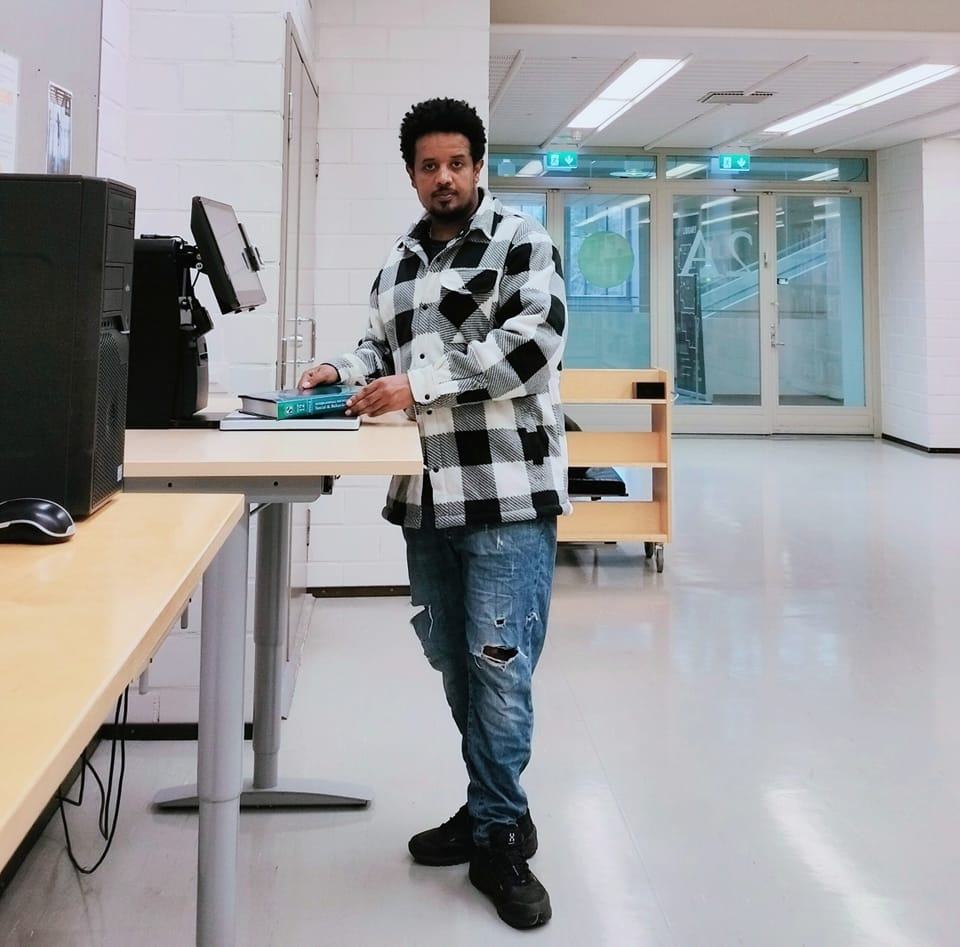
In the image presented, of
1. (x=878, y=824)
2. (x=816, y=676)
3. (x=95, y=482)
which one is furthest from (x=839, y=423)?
(x=95, y=482)

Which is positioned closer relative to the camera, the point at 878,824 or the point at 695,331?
the point at 878,824

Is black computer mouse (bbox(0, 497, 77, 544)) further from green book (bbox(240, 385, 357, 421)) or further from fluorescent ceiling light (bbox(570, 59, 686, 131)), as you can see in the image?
fluorescent ceiling light (bbox(570, 59, 686, 131))

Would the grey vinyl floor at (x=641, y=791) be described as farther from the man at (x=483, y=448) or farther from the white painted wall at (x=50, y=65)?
the white painted wall at (x=50, y=65)

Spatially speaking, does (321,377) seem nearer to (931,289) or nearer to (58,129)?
(58,129)

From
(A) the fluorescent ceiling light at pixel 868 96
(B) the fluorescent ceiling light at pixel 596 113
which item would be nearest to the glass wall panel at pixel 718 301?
(A) the fluorescent ceiling light at pixel 868 96

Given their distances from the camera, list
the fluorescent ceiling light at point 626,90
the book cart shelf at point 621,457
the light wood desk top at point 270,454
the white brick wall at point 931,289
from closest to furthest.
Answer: the light wood desk top at point 270,454 < the book cart shelf at point 621,457 < the fluorescent ceiling light at point 626,90 < the white brick wall at point 931,289

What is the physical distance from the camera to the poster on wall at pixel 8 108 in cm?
186

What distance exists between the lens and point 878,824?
2174 millimetres

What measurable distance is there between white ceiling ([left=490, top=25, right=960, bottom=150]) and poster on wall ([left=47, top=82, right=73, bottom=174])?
3763 millimetres

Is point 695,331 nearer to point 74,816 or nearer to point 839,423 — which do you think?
point 839,423

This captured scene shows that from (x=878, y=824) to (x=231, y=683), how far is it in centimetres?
145

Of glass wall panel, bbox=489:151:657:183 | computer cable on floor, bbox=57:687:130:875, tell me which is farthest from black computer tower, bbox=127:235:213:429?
glass wall panel, bbox=489:151:657:183

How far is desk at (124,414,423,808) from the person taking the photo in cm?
143

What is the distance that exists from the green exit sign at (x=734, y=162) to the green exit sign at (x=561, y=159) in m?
1.49
